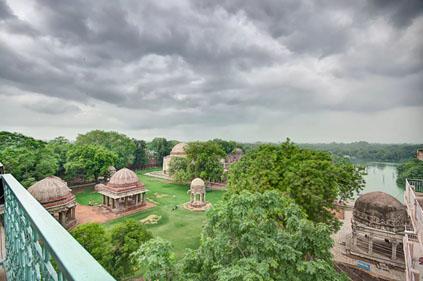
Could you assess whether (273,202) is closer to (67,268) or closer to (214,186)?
(67,268)

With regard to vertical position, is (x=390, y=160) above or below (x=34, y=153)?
below

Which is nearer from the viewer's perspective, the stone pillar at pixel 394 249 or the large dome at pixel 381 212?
the stone pillar at pixel 394 249

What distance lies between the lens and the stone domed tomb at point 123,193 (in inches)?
770

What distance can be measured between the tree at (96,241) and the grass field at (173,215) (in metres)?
2.66

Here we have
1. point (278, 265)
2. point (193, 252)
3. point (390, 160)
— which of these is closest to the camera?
point (278, 265)

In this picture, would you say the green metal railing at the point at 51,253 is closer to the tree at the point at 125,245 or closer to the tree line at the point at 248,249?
the tree line at the point at 248,249

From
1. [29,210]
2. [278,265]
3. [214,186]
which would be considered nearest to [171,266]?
[278,265]

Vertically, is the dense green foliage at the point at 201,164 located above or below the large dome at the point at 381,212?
above

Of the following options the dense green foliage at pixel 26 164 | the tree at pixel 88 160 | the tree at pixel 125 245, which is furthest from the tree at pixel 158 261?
the tree at pixel 88 160

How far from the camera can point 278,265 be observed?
5.24 meters

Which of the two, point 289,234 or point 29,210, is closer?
point 29,210

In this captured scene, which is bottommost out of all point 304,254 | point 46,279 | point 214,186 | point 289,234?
point 214,186

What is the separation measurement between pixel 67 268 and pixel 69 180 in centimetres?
3117

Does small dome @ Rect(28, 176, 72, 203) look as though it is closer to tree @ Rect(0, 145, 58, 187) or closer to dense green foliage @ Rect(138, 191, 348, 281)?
tree @ Rect(0, 145, 58, 187)
